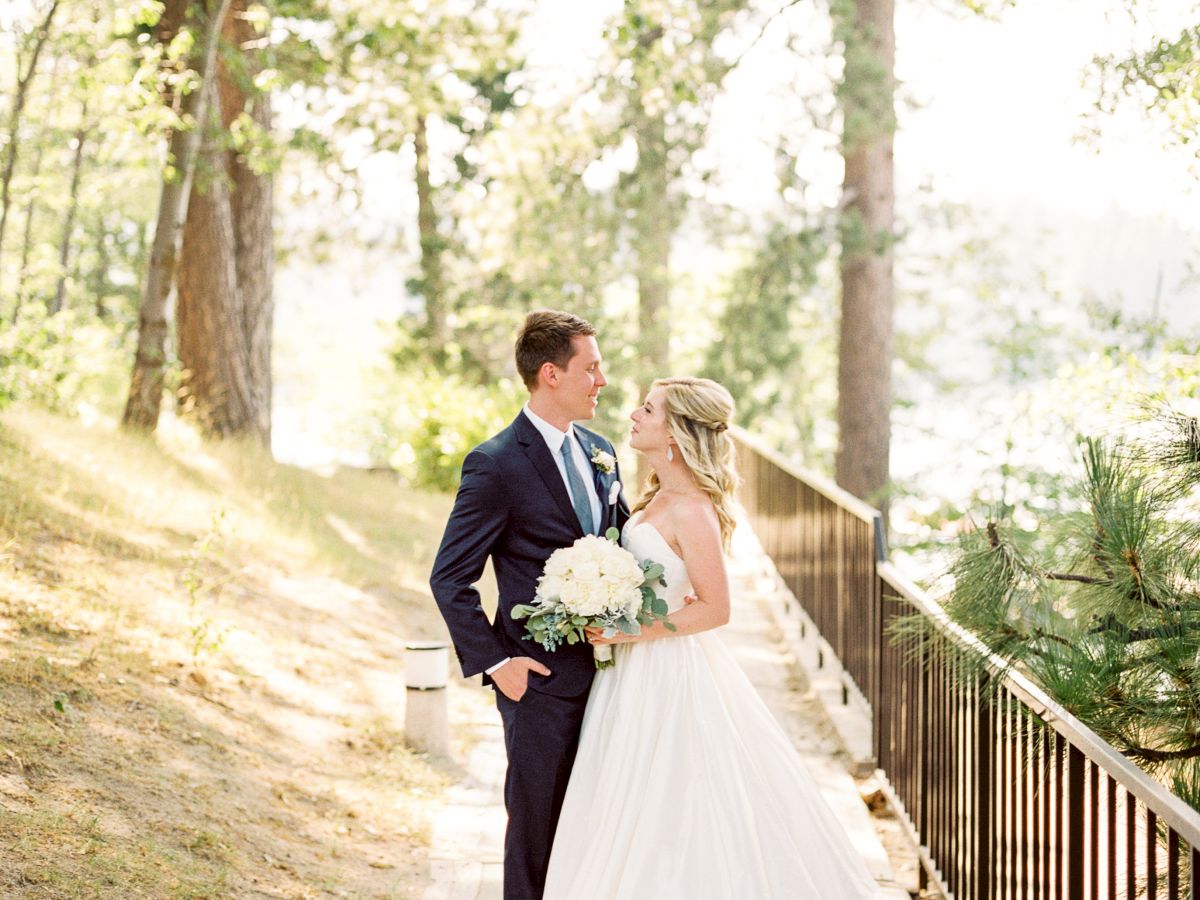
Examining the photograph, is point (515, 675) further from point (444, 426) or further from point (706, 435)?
point (444, 426)

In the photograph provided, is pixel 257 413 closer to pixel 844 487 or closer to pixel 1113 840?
pixel 844 487

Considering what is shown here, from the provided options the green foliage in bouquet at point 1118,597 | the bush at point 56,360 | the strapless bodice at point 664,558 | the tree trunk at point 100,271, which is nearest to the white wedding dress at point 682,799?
the strapless bodice at point 664,558

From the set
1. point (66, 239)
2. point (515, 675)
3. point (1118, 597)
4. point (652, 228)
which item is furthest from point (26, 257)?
point (1118, 597)

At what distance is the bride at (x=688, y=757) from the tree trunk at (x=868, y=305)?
1495cm

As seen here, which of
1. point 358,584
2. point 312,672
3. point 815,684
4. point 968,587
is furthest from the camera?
point 358,584

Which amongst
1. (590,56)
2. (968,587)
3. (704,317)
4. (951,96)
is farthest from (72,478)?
(704,317)

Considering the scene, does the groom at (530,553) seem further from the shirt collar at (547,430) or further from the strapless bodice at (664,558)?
the strapless bodice at (664,558)

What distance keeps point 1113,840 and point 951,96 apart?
19.8 meters

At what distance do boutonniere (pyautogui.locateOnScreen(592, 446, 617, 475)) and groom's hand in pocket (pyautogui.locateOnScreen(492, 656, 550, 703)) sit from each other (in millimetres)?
710

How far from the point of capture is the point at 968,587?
408 cm

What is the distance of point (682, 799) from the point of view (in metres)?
3.99

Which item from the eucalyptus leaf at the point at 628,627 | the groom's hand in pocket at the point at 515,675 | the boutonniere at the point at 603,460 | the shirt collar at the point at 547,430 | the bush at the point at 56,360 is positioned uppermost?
the bush at the point at 56,360

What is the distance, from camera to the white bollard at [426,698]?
7.09 m

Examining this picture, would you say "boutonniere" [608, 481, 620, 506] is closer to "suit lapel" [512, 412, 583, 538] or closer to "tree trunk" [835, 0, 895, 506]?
"suit lapel" [512, 412, 583, 538]
